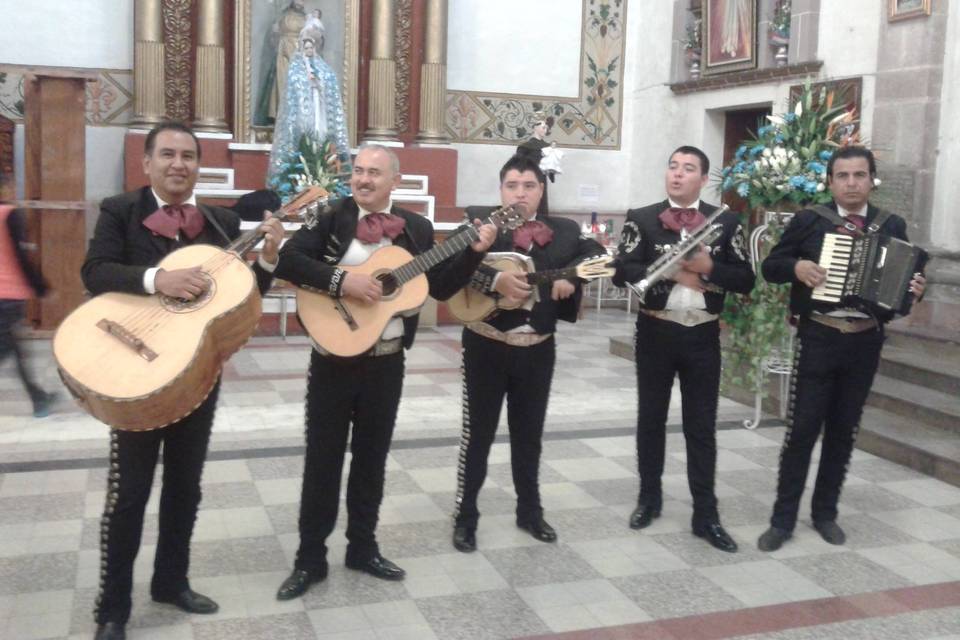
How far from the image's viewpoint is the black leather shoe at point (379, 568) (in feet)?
12.7

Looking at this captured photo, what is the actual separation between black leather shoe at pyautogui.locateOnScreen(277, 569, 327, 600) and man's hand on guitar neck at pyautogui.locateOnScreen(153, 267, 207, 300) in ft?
4.00

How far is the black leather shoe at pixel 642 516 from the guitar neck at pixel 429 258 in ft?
5.60

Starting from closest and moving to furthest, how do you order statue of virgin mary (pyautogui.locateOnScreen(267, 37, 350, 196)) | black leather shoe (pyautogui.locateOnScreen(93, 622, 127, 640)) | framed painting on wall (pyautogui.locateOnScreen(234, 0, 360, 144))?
black leather shoe (pyautogui.locateOnScreen(93, 622, 127, 640)) → statue of virgin mary (pyautogui.locateOnScreen(267, 37, 350, 196)) → framed painting on wall (pyautogui.locateOnScreen(234, 0, 360, 144))

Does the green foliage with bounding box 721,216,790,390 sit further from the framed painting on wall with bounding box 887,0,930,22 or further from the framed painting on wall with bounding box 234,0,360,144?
the framed painting on wall with bounding box 234,0,360,144

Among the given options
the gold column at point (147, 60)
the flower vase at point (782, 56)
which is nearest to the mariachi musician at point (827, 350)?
the flower vase at point (782, 56)

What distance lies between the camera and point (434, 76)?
12180 millimetres

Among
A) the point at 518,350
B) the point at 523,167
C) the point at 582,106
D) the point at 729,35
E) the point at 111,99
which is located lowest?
the point at 518,350

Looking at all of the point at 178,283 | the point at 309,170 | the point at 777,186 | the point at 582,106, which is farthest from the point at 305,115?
the point at 178,283

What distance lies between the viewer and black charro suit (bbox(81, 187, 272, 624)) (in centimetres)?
319

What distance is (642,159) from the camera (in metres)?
13.2

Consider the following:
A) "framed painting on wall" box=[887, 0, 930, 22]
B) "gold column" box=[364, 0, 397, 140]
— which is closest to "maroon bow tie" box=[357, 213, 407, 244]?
"framed painting on wall" box=[887, 0, 930, 22]

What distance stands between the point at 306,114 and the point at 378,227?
753 centimetres

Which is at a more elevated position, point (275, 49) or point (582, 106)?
point (275, 49)

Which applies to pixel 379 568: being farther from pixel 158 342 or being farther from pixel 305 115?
pixel 305 115
